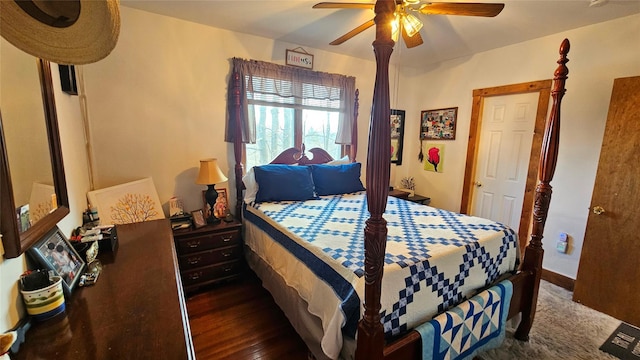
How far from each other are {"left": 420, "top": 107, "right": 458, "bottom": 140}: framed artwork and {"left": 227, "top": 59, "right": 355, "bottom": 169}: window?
49.7 inches

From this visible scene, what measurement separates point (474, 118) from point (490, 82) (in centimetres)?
43

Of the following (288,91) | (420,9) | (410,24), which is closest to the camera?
(420,9)

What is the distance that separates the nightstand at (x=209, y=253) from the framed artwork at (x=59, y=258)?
41.1 inches

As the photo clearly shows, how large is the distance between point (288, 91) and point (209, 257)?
1.93 metres

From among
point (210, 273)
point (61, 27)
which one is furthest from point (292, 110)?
point (61, 27)

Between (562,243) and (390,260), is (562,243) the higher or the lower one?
the lower one

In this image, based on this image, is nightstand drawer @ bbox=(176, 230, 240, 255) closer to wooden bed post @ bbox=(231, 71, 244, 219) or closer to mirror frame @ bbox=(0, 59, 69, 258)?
wooden bed post @ bbox=(231, 71, 244, 219)

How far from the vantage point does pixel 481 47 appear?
3.04m

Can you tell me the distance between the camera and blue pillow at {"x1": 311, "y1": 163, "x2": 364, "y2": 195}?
3.02 meters

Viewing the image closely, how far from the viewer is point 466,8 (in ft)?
5.47

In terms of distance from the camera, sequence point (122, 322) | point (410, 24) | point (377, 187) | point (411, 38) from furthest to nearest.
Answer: point (411, 38) → point (410, 24) → point (377, 187) → point (122, 322)

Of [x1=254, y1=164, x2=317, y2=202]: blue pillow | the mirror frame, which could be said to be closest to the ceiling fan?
[x1=254, y1=164, x2=317, y2=202]: blue pillow

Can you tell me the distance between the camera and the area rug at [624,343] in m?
1.81

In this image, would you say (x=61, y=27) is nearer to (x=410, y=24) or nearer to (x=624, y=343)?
(x=410, y=24)
